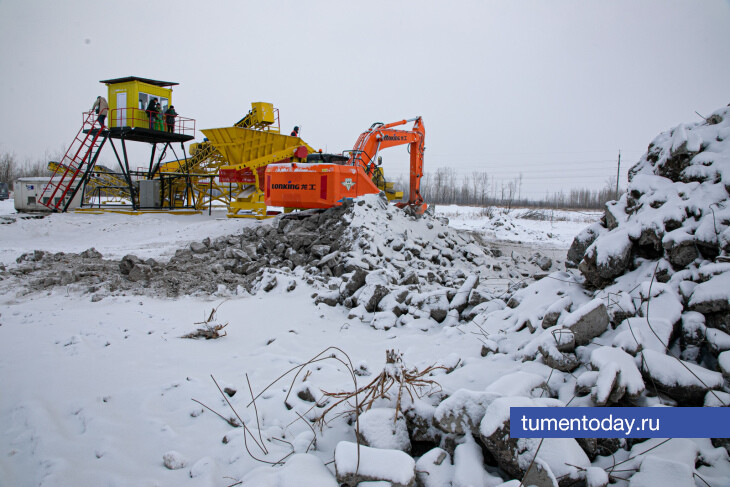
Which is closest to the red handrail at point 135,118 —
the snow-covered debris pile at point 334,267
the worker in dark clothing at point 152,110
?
the worker in dark clothing at point 152,110

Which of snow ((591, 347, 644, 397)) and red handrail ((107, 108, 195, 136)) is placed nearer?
snow ((591, 347, 644, 397))

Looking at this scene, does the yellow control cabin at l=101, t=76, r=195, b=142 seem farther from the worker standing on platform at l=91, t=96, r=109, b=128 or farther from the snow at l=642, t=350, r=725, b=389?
the snow at l=642, t=350, r=725, b=389

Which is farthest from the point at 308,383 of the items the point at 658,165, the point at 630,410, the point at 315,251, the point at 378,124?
the point at 378,124

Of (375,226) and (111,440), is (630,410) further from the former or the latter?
(375,226)

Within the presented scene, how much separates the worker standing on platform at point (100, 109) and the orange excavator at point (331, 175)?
33.7 ft

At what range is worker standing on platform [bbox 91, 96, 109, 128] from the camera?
16281 millimetres

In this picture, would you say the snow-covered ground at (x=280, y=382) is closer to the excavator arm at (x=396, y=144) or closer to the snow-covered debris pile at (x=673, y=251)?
the snow-covered debris pile at (x=673, y=251)

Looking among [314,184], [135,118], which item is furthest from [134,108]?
[314,184]

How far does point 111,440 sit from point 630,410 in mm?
3328

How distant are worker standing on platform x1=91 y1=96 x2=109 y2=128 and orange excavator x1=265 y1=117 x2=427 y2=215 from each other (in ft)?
33.7

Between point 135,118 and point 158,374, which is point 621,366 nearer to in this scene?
point 158,374

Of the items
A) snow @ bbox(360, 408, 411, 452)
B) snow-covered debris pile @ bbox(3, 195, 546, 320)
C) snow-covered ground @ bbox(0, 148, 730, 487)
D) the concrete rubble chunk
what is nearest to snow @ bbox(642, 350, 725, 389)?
snow-covered ground @ bbox(0, 148, 730, 487)

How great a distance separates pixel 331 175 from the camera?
10062 mm

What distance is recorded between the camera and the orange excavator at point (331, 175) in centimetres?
1011
